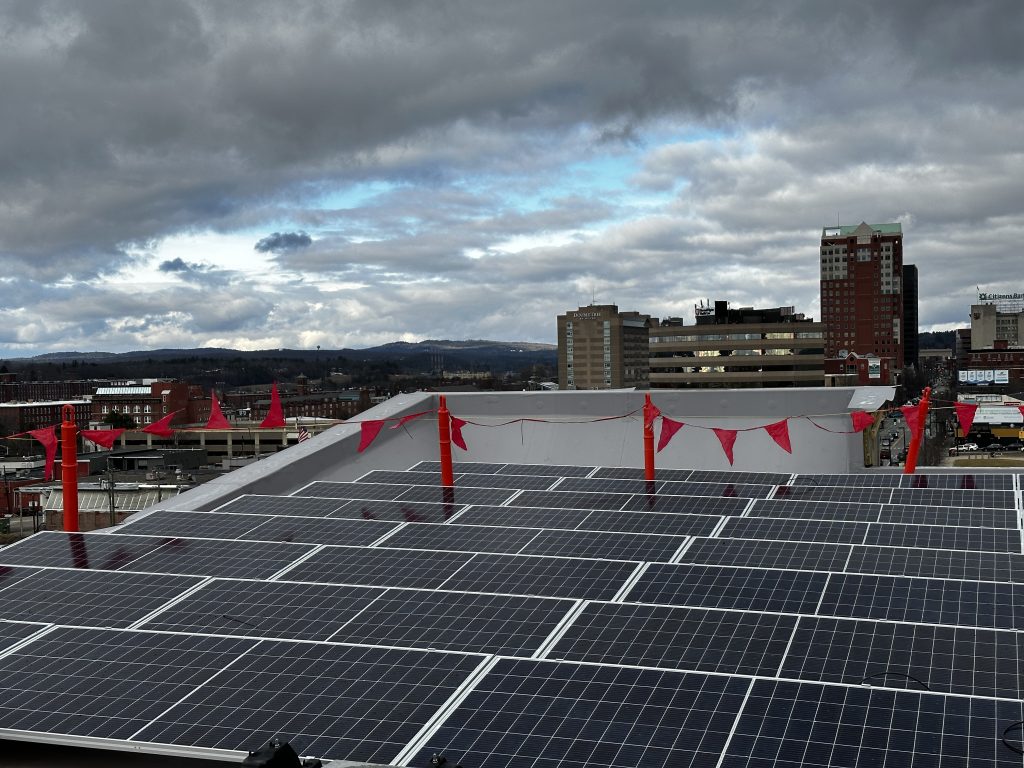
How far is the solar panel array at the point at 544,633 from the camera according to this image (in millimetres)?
9453

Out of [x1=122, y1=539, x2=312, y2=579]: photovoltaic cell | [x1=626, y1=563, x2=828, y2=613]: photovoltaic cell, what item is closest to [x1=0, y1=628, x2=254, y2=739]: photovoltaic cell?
[x1=122, y1=539, x2=312, y2=579]: photovoltaic cell

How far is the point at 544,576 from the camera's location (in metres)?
15.3

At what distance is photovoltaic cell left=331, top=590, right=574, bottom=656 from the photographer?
40.7 ft

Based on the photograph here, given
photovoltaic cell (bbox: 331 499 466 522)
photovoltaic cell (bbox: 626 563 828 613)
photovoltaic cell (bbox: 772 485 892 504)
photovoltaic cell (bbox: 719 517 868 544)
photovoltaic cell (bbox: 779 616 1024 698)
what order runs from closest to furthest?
photovoltaic cell (bbox: 779 616 1024 698), photovoltaic cell (bbox: 626 563 828 613), photovoltaic cell (bbox: 719 517 868 544), photovoltaic cell (bbox: 331 499 466 522), photovoltaic cell (bbox: 772 485 892 504)

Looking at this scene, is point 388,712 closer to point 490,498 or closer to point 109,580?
point 109,580

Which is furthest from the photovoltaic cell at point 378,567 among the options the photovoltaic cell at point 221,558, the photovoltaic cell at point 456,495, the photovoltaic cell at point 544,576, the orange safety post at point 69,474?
the orange safety post at point 69,474

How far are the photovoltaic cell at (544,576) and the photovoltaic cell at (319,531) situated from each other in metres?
3.22

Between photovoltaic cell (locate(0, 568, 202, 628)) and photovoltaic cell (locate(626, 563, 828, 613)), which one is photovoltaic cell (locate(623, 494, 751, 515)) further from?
photovoltaic cell (locate(0, 568, 202, 628))

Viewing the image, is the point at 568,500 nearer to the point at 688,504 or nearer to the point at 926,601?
the point at 688,504

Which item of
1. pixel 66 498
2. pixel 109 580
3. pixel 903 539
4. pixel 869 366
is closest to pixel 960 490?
pixel 903 539

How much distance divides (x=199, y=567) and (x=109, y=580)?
1467 mm

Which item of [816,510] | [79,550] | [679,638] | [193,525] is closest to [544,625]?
[679,638]

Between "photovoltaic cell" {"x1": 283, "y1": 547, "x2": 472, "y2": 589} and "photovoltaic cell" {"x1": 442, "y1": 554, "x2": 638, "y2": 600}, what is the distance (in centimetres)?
43

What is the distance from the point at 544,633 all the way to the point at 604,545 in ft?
16.0
